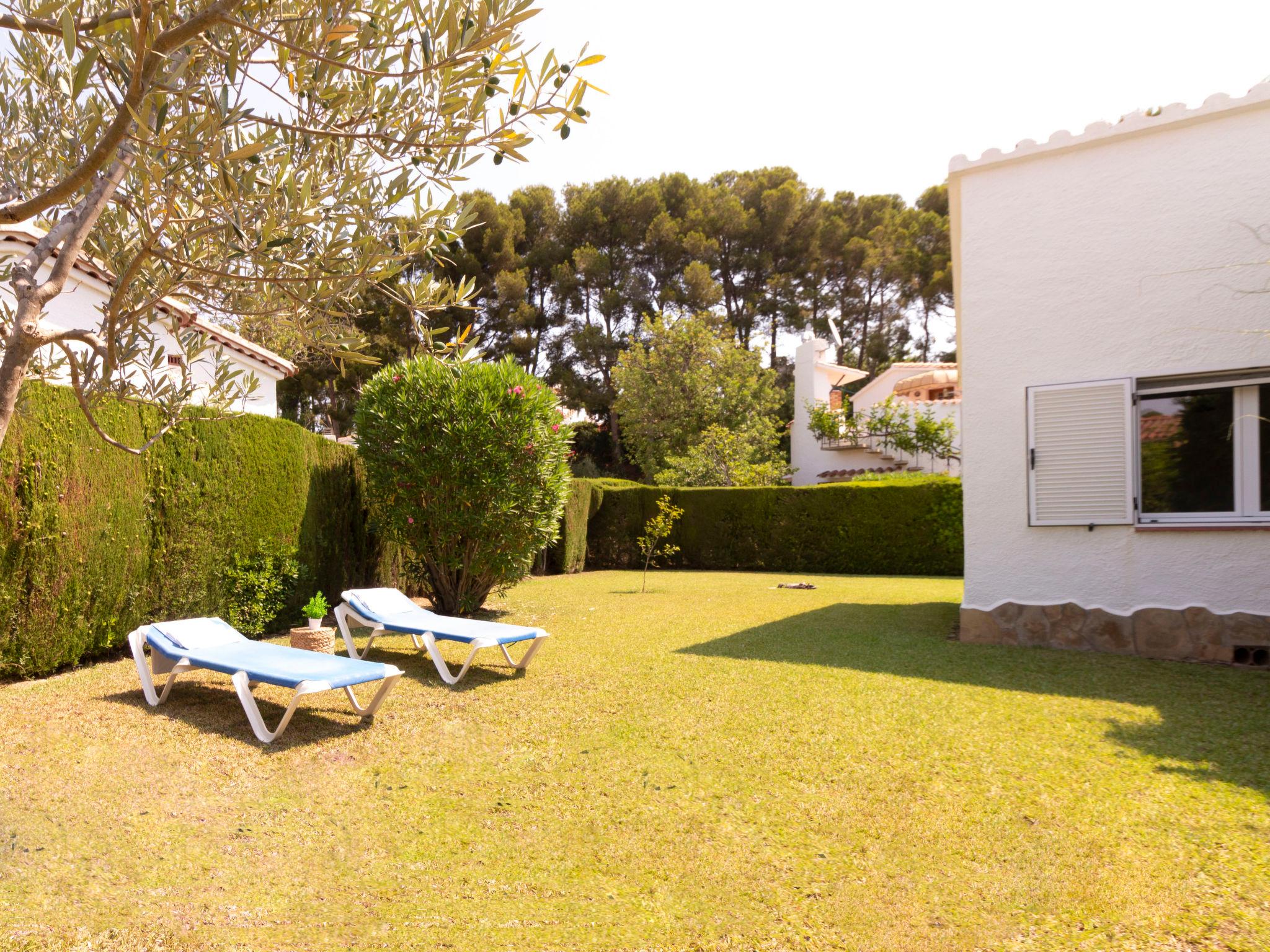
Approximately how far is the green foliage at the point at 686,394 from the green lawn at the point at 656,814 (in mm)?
23913

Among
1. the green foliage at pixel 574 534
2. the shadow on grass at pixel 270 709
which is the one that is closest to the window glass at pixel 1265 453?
the shadow on grass at pixel 270 709

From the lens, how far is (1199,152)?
8086mm

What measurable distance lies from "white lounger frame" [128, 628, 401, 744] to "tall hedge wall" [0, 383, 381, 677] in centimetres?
108

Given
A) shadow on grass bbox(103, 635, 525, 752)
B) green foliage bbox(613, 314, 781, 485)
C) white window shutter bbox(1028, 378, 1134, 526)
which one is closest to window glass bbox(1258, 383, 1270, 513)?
white window shutter bbox(1028, 378, 1134, 526)

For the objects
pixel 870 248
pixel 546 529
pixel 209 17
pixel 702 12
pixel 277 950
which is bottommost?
pixel 277 950

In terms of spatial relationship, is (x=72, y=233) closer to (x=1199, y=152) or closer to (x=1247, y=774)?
(x=1247, y=774)

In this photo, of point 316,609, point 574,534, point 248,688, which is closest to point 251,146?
point 248,688

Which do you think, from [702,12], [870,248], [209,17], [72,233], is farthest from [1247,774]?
[870,248]

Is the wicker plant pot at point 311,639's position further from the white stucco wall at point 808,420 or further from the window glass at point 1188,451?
the white stucco wall at point 808,420

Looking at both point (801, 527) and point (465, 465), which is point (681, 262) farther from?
point (465, 465)

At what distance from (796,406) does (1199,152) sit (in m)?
24.6

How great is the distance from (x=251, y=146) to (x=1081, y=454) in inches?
333

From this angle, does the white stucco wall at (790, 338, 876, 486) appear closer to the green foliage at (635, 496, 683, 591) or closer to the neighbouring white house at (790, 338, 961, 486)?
the neighbouring white house at (790, 338, 961, 486)

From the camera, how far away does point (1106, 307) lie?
8.48 m
